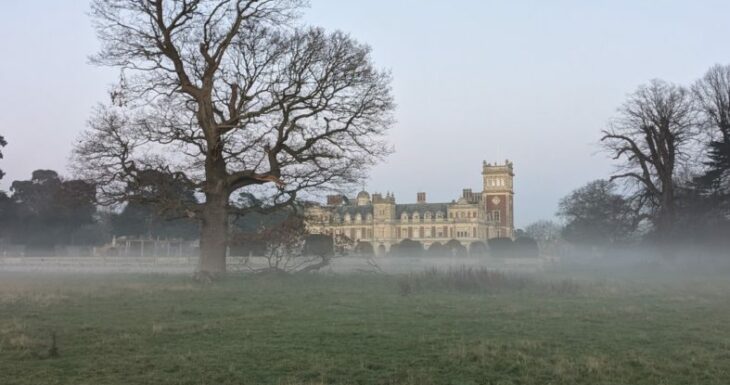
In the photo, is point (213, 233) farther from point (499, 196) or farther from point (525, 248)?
point (499, 196)

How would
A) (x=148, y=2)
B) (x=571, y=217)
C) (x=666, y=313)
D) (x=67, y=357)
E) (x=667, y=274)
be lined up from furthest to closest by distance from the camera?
(x=571, y=217) < (x=667, y=274) < (x=148, y=2) < (x=666, y=313) < (x=67, y=357)

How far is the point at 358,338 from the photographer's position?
9992 mm

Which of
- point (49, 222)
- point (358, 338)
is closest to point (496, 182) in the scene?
point (49, 222)

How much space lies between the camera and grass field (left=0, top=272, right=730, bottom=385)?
24.9 ft

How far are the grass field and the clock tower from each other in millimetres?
101783

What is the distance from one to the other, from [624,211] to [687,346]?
33.5 m

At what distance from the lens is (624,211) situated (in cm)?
4109

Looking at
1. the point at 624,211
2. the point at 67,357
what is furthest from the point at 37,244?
the point at 67,357

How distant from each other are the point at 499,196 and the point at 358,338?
370 ft

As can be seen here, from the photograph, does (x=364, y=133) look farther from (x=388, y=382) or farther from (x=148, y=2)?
(x=388, y=382)

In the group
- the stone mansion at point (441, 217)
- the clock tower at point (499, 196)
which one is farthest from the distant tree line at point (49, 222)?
Result: the clock tower at point (499, 196)

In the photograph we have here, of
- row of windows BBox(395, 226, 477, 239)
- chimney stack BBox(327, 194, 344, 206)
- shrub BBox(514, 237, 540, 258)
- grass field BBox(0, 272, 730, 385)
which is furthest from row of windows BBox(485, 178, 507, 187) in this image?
grass field BBox(0, 272, 730, 385)

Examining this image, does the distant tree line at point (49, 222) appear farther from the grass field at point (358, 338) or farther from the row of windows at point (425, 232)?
the row of windows at point (425, 232)

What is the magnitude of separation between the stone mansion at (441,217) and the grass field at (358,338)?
95635mm
